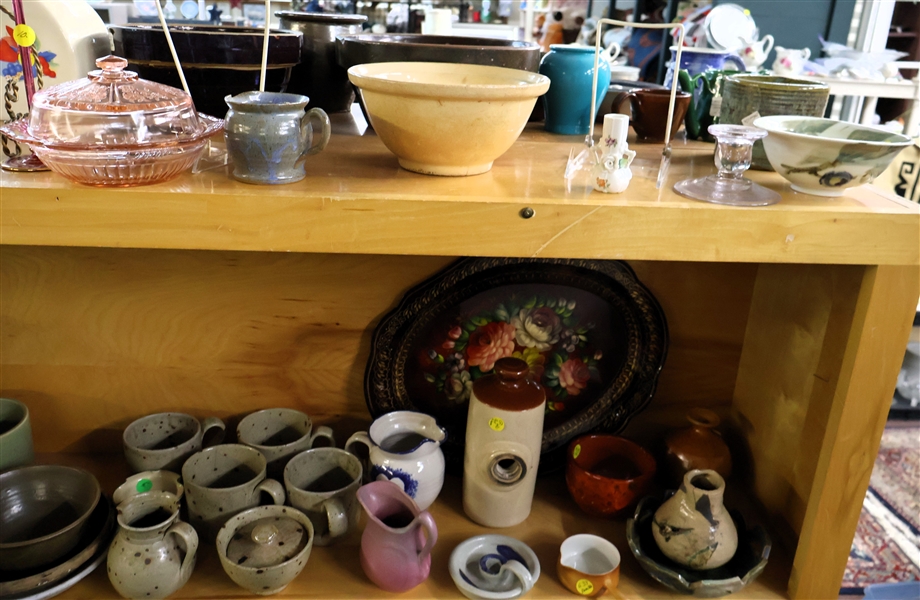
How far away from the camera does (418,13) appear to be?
10.9 ft

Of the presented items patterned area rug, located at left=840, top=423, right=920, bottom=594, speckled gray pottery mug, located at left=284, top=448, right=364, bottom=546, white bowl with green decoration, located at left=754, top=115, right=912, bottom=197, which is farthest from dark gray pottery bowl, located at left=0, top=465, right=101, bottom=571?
patterned area rug, located at left=840, top=423, right=920, bottom=594

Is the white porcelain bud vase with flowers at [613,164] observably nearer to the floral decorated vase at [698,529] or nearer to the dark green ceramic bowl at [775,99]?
the dark green ceramic bowl at [775,99]

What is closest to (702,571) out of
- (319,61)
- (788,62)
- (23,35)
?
(319,61)

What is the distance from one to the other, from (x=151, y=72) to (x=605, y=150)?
1.72 feet

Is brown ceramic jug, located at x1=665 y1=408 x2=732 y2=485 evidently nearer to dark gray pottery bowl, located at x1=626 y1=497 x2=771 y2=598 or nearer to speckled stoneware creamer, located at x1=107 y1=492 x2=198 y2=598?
dark gray pottery bowl, located at x1=626 y1=497 x2=771 y2=598

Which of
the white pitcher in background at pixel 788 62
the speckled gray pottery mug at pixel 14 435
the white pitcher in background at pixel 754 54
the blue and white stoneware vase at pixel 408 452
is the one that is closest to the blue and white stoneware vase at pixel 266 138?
the blue and white stoneware vase at pixel 408 452

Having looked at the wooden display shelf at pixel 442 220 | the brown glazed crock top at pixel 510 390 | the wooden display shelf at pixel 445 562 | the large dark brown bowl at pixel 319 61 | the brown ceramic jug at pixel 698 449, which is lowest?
the wooden display shelf at pixel 445 562

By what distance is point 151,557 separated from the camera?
0.76 metres

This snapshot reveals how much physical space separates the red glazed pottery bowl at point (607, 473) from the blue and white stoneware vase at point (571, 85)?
44 cm

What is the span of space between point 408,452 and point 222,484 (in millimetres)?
251

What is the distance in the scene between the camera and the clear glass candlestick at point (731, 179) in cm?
68

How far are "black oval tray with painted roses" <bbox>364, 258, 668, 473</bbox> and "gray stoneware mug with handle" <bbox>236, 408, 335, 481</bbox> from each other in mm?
89

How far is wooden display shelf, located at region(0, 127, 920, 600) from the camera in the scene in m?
0.62

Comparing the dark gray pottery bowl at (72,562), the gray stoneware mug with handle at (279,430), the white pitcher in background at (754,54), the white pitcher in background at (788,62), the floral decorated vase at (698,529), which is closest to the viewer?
the dark gray pottery bowl at (72,562)
